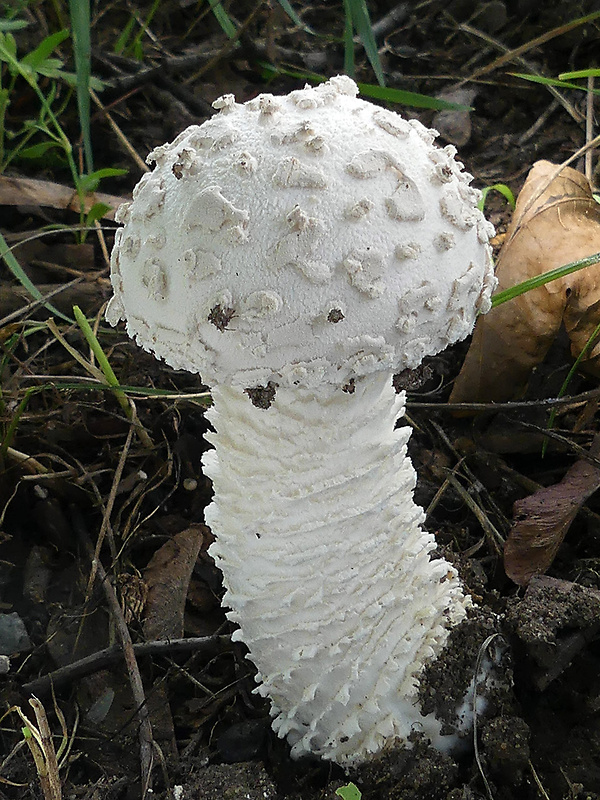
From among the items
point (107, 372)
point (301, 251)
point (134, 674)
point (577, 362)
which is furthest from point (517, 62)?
point (134, 674)

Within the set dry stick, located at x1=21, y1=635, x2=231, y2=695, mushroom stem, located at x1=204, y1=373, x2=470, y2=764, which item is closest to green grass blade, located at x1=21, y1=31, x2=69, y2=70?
mushroom stem, located at x1=204, y1=373, x2=470, y2=764

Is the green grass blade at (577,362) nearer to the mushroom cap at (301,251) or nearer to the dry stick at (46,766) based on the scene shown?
the mushroom cap at (301,251)

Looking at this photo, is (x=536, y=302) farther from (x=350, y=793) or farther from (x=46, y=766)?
(x=46, y=766)

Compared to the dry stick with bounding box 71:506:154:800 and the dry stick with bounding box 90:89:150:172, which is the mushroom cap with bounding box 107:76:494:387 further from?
the dry stick with bounding box 90:89:150:172

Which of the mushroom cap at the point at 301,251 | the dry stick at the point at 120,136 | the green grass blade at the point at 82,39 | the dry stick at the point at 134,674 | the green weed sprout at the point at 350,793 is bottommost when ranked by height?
the dry stick at the point at 134,674

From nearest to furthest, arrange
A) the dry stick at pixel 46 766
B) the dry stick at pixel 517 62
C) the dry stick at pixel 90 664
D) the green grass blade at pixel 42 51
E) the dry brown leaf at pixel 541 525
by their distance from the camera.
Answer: the dry stick at pixel 46 766 < the dry stick at pixel 90 664 < the dry brown leaf at pixel 541 525 < the green grass blade at pixel 42 51 < the dry stick at pixel 517 62

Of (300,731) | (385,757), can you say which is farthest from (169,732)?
(385,757)

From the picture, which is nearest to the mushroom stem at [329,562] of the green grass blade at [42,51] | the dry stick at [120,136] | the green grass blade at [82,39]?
the green grass blade at [82,39]

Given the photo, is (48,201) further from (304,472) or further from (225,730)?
(225,730)
